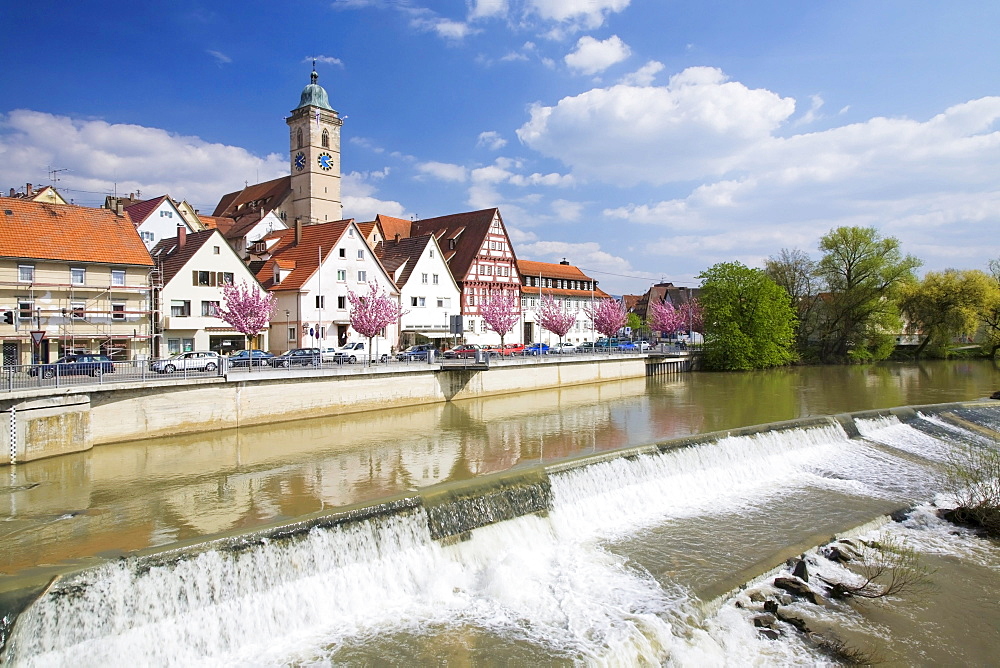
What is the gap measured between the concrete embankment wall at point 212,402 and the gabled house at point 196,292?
12278 millimetres

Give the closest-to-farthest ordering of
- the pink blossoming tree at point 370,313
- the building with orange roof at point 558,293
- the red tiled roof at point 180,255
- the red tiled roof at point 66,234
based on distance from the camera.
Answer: the red tiled roof at point 66,234
the red tiled roof at point 180,255
the pink blossoming tree at point 370,313
the building with orange roof at point 558,293

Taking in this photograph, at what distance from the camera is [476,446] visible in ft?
74.8

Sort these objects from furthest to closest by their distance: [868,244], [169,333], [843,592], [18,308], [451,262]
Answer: [868,244] → [451,262] → [169,333] → [18,308] → [843,592]

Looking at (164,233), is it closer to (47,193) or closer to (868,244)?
(47,193)

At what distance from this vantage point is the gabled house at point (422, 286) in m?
50.0

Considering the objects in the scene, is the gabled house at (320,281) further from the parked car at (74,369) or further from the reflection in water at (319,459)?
the parked car at (74,369)

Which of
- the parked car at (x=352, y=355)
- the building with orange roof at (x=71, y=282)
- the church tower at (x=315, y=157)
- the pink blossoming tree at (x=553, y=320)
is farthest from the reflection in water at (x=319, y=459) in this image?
the church tower at (x=315, y=157)

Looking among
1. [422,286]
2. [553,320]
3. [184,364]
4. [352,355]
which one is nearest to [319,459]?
[184,364]

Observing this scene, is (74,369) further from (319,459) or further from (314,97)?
(314,97)

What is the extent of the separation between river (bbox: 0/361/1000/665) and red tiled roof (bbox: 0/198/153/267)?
1353 centimetres

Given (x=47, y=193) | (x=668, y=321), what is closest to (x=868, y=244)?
(x=668, y=321)

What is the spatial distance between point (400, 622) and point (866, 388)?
4156 centimetres

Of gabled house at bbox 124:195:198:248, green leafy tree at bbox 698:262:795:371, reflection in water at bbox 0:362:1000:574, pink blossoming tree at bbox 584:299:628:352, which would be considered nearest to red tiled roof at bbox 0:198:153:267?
gabled house at bbox 124:195:198:248

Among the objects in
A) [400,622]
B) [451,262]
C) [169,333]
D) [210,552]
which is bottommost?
[400,622]
